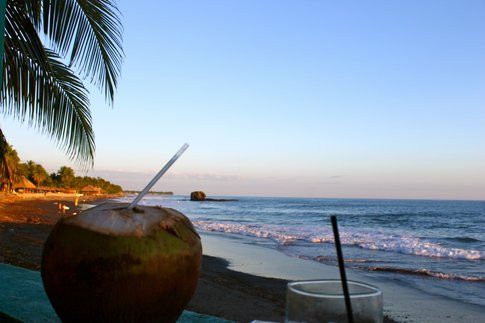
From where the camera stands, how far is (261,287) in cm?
872

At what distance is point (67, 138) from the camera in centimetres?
426

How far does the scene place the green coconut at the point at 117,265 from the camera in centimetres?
133

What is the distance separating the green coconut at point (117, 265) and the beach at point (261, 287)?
488cm

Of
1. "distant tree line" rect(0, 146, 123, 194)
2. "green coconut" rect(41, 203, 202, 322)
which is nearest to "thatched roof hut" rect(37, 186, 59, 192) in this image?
"distant tree line" rect(0, 146, 123, 194)

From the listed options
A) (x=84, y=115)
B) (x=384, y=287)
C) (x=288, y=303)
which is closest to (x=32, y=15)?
(x=84, y=115)

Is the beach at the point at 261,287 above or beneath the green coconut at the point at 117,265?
beneath

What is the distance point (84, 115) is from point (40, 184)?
97925 millimetres

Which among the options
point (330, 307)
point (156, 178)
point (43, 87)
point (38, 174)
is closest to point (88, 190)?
point (38, 174)

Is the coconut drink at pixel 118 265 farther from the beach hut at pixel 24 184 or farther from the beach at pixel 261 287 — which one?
the beach hut at pixel 24 184

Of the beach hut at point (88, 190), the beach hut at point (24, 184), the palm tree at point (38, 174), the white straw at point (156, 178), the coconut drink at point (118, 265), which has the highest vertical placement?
the palm tree at point (38, 174)

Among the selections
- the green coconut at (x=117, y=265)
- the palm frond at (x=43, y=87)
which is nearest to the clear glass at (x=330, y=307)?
the green coconut at (x=117, y=265)

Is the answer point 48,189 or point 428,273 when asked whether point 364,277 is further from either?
point 48,189

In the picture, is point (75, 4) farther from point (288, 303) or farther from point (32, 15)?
point (288, 303)

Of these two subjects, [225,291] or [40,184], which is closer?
[225,291]
